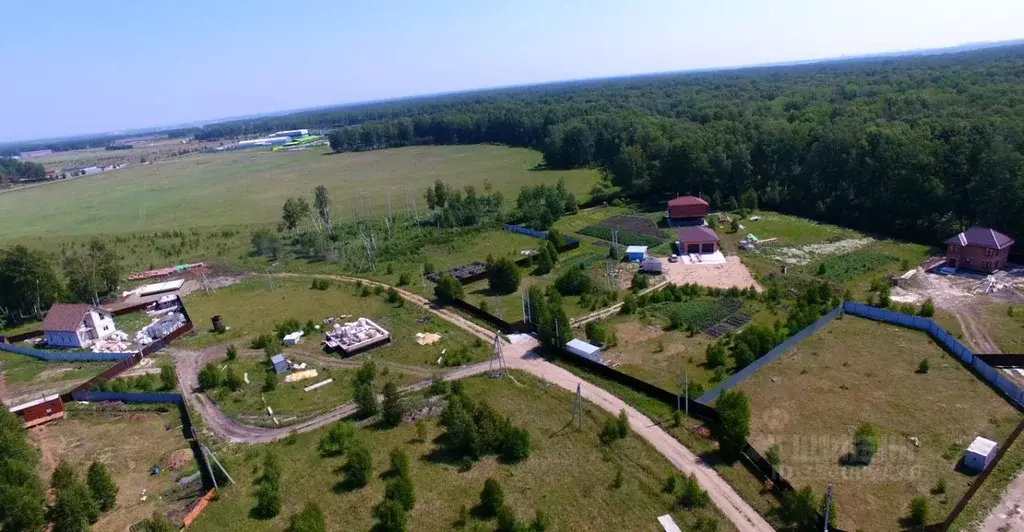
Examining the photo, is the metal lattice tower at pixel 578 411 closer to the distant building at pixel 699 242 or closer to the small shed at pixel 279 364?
the small shed at pixel 279 364

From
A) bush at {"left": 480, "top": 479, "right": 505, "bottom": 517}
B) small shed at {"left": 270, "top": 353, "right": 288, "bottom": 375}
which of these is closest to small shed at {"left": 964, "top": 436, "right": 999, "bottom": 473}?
bush at {"left": 480, "top": 479, "right": 505, "bottom": 517}

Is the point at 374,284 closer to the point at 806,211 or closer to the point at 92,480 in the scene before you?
the point at 92,480

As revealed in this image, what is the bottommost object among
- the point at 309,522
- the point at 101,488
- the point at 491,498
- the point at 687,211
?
the point at 687,211

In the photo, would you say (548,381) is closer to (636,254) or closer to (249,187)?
(636,254)

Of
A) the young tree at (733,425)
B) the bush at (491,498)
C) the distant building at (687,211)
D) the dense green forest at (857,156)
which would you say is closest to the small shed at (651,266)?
the distant building at (687,211)

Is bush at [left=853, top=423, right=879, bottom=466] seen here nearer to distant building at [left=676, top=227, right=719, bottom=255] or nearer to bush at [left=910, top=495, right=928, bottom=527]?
bush at [left=910, top=495, right=928, bottom=527]

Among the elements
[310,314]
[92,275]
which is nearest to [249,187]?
[92,275]

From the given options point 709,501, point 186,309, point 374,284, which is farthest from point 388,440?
point 186,309
